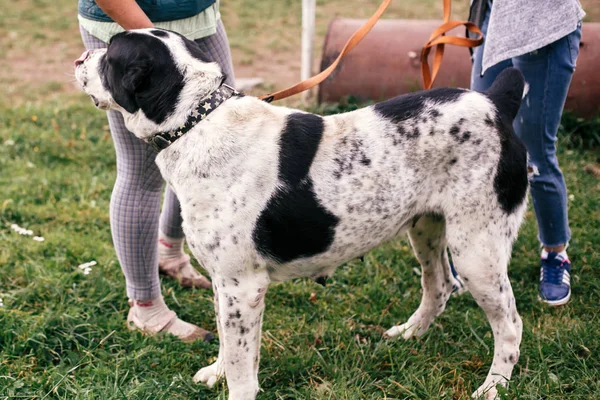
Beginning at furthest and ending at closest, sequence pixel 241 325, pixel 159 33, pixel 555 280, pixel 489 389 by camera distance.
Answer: pixel 555 280 → pixel 489 389 → pixel 241 325 → pixel 159 33

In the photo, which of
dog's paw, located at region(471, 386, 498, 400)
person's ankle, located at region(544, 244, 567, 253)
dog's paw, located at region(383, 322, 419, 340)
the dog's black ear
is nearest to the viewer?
the dog's black ear

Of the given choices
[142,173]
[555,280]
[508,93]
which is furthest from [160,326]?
[555,280]

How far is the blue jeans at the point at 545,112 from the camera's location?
3.17m

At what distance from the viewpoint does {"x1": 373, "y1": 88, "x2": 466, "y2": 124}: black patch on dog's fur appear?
262cm

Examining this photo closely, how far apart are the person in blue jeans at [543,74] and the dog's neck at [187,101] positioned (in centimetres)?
136

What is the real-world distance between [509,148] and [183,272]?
80.5 inches

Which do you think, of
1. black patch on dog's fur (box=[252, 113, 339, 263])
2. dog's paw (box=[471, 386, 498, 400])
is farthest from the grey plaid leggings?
dog's paw (box=[471, 386, 498, 400])

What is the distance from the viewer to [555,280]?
360 centimetres

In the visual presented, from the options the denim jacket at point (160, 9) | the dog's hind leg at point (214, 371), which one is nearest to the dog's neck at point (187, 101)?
the denim jacket at point (160, 9)

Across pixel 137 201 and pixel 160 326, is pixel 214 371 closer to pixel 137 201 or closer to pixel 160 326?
pixel 160 326

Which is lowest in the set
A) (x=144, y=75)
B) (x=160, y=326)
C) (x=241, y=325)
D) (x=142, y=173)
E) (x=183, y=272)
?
(x=183, y=272)

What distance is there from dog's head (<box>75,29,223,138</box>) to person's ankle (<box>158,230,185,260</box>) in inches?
55.1

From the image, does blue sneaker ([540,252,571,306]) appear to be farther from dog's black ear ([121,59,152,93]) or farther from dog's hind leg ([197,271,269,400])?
dog's black ear ([121,59,152,93])

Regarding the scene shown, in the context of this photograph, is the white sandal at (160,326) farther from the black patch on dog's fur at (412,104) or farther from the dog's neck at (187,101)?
the black patch on dog's fur at (412,104)
